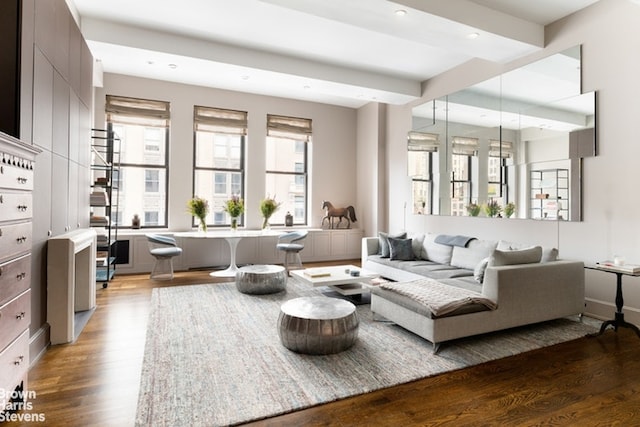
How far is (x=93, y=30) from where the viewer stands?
4527 mm

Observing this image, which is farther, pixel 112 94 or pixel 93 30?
pixel 112 94

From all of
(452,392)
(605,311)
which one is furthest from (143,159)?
(605,311)

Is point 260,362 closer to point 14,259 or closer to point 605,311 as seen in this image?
point 14,259

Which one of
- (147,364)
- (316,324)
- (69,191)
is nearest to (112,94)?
(69,191)

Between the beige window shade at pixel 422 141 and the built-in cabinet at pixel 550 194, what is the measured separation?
1880mm

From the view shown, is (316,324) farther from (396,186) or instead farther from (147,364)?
(396,186)

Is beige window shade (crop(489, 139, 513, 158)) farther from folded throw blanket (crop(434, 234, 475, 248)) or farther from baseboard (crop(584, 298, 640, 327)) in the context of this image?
baseboard (crop(584, 298, 640, 327))

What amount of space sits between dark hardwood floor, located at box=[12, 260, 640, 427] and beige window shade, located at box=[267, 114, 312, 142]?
533cm

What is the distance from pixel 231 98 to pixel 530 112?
5.40 m

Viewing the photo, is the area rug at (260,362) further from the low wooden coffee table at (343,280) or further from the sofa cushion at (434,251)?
the sofa cushion at (434,251)

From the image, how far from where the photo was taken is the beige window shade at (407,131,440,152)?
20.3ft

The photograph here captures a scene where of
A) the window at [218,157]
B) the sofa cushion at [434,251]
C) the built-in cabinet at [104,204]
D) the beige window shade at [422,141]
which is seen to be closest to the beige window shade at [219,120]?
the window at [218,157]

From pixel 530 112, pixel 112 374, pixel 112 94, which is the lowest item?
pixel 112 374

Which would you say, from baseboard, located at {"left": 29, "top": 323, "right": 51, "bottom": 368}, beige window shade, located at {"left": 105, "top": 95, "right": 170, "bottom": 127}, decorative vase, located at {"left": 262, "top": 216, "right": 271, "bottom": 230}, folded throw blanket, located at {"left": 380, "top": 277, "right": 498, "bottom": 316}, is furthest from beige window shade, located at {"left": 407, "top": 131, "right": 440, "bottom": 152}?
baseboard, located at {"left": 29, "top": 323, "right": 51, "bottom": 368}
